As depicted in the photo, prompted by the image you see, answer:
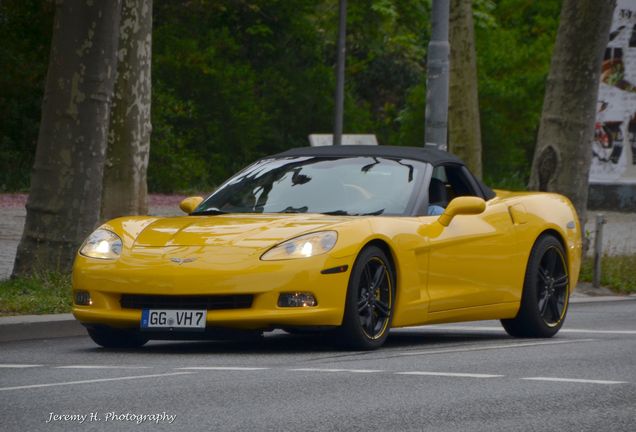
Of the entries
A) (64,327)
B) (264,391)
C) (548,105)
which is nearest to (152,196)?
(548,105)

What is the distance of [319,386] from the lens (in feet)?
29.1

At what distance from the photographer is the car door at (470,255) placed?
38.2ft

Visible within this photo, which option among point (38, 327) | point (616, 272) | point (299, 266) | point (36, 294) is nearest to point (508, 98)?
point (616, 272)

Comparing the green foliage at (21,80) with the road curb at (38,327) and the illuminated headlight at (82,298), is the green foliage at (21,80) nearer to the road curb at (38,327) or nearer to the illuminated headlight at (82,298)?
the road curb at (38,327)

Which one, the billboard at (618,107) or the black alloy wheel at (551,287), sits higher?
the billboard at (618,107)

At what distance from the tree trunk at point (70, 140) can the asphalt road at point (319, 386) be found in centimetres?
315

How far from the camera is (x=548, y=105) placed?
21219mm

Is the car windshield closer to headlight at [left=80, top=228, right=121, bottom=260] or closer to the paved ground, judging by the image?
headlight at [left=80, top=228, right=121, bottom=260]

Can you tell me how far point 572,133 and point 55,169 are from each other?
8185mm

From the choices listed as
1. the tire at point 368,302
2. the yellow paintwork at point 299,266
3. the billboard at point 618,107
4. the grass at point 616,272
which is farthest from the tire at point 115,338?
the billboard at point 618,107

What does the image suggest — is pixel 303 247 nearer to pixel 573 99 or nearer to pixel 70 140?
pixel 70 140

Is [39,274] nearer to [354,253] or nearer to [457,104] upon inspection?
[354,253]

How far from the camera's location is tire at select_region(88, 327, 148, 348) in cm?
1112

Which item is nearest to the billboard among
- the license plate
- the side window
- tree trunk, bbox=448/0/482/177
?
tree trunk, bbox=448/0/482/177
